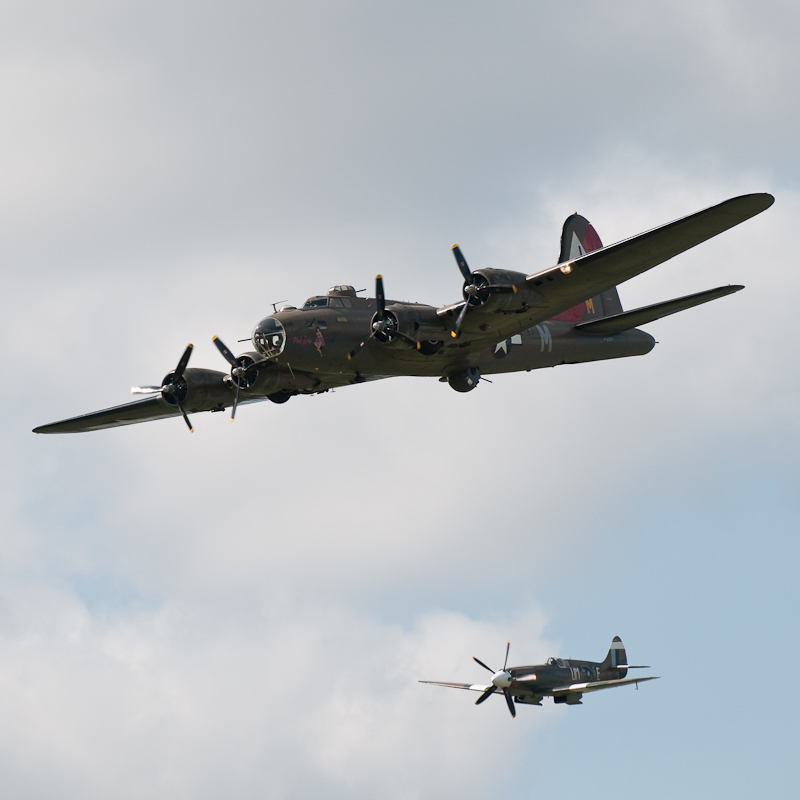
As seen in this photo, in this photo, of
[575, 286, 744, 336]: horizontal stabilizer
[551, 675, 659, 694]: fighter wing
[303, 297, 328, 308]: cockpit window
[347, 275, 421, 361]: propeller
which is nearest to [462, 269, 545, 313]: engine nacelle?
[347, 275, 421, 361]: propeller

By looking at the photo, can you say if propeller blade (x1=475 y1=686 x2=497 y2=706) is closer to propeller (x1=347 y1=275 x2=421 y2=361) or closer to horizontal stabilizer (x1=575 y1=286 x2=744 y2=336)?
horizontal stabilizer (x1=575 y1=286 x2=744 y2=336)

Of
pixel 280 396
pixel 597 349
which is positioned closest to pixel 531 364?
pixel 597 349

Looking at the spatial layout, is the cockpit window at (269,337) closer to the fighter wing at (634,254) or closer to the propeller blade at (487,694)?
the fighter wing at (634,254)

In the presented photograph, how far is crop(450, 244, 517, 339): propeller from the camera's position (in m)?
34.2

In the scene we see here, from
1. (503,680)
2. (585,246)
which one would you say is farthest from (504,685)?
(585,246)

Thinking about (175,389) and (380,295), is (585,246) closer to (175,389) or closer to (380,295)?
(380,295)

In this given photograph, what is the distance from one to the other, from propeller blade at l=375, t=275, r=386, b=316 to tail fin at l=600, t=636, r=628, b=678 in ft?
145

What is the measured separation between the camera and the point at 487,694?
68812mm

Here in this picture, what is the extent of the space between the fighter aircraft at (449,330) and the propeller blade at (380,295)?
3 centimetres

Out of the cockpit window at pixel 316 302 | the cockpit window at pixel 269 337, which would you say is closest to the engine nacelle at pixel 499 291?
the cockpit window at pixel 316 302

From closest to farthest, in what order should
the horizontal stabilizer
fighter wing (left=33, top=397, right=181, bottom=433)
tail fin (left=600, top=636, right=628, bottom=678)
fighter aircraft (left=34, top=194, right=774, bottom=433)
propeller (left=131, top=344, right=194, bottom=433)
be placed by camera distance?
fighter aircraft (left=34, top=194, right=774, bottom=433)
the horizontal stabilizer
propeller (left=131, top=344, right=194, bottom=433)
fighter wing (left=33, top=397, right=181, bottom=433)
tail fin (left=600, top=636, right=628, bottom=678)

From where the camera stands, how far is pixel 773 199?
98.4 ft

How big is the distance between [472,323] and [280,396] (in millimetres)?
8416

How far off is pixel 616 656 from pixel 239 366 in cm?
4491
